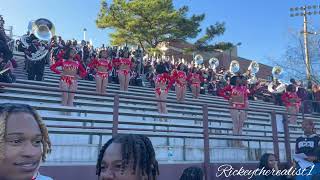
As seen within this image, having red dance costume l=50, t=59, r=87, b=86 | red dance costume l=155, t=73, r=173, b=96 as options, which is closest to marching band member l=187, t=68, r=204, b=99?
red dance costume l=155, t=73, r=173, b=96

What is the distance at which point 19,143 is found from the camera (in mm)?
1781

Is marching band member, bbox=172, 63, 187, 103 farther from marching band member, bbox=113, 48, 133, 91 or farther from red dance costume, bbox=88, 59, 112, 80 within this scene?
red dance costume, bbox=88, 59, 112, 80

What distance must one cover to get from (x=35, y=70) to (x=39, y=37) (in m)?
0.88

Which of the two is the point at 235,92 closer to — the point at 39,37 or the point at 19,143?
the point at 39,37

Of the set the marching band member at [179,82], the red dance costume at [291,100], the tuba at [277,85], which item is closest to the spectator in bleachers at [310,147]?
the marching band member at [179,82]

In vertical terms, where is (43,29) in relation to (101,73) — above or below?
above

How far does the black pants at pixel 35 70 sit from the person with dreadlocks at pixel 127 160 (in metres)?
8.38

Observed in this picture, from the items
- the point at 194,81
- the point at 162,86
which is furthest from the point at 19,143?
the point at 194,81

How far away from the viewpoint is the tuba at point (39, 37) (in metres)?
9.58

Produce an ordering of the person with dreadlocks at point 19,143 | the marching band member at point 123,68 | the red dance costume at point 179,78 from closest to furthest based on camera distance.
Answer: the person with dreadlocks at point 19,143 → the marching band member at point 123,68 → the red dance costume at point 179,78

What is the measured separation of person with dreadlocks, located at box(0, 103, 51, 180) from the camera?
1740 millimetres

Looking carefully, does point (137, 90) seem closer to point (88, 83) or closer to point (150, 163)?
point (88, 83)

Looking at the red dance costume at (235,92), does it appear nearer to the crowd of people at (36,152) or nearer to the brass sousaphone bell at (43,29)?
the brass sousaphone bell at (43,29)

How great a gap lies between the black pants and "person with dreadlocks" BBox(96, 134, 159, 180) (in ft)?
27.5
